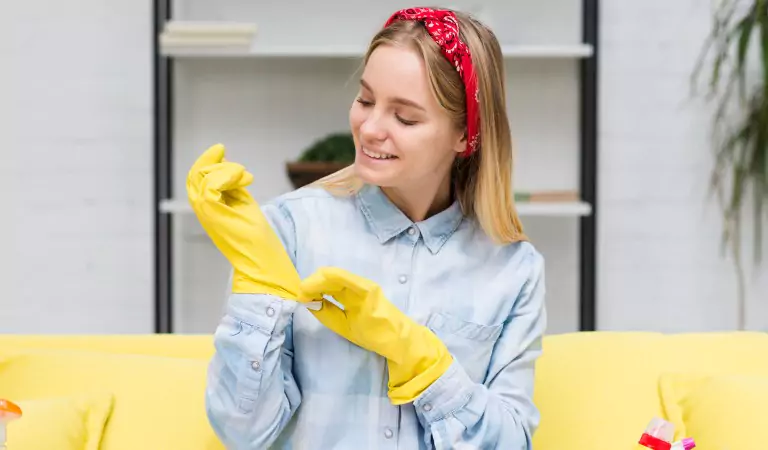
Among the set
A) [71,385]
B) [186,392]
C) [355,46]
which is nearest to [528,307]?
[186,392]

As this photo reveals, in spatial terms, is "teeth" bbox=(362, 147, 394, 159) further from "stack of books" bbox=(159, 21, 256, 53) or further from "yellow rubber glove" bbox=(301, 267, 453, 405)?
"stack of books" bbox=(159, 21, 256, 53)

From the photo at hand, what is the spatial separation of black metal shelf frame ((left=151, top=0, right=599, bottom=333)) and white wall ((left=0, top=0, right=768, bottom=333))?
0.14 meters

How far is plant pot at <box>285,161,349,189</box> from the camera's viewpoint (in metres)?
Answer: 2.79

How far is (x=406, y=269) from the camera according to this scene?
1435 mm

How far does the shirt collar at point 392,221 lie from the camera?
1448 millimetres

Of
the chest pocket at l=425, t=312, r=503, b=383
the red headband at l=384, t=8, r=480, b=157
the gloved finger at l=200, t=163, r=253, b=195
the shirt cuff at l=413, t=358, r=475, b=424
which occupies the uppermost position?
the red headband at l=384, t=8, r=480, b=157

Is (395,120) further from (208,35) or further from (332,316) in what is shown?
(208,35)

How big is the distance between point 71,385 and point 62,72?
5.51 ft

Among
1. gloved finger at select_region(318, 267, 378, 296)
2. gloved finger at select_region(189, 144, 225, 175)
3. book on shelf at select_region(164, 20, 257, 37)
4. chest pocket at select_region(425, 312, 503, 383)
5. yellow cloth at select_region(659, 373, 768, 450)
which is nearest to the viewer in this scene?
gloved finger at select_region(318, 267, 378, 296)

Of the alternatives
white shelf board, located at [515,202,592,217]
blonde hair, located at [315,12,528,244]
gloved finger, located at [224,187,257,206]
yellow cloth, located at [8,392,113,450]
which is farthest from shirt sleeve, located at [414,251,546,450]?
white shelf board, located at [515,202,592,217]

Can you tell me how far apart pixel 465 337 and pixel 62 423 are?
2.09ft

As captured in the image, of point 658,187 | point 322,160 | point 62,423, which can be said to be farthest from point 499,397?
point 658,187

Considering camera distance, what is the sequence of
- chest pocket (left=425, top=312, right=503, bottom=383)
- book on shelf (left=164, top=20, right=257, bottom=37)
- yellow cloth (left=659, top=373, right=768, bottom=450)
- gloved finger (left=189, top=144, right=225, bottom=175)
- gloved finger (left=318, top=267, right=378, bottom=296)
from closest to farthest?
gloved finger (left=318, top=267, right=378, bottom=296), gloved finger (left=189, top=144, right=225, bottom=175), chest pocket (left=425, top=312, right=503, bottom=383), yellow cloth (left=659, top=373, right=768, bottom=450), book on shelf (left=164, top=20, right=257, bottom=37)

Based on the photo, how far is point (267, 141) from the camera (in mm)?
3055
